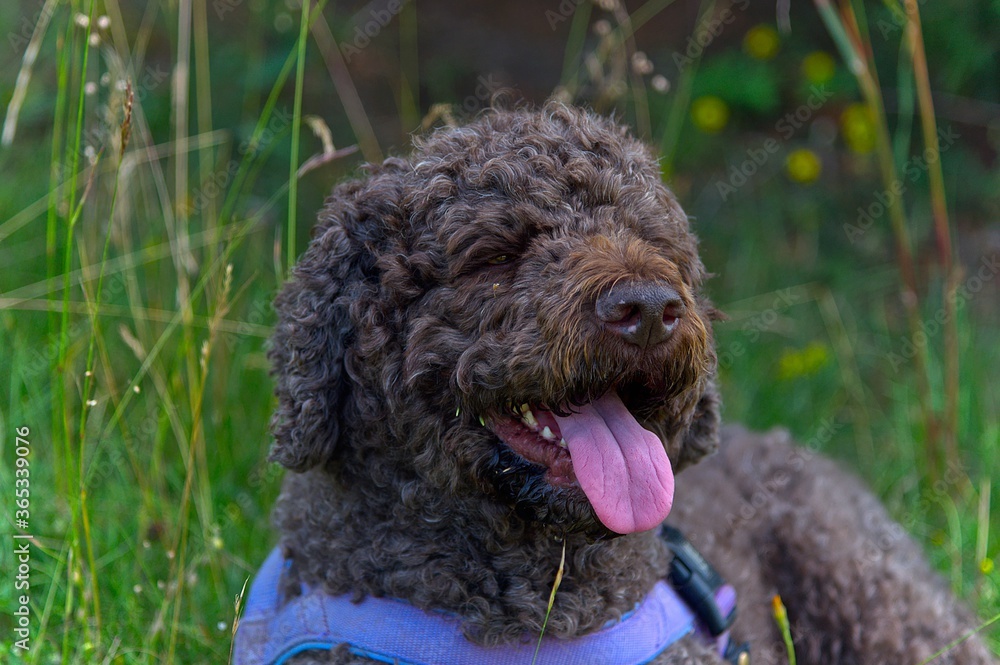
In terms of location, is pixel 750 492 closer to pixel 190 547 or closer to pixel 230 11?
pixel 190 547

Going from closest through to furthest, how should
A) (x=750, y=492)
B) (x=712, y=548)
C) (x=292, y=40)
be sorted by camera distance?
(x=712, y=548) → (x=750, y=492) → (x=292, y=40)

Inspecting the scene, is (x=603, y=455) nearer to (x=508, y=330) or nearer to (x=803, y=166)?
(x=508, y=330)

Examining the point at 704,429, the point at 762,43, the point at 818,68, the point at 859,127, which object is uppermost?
the point at 762,43

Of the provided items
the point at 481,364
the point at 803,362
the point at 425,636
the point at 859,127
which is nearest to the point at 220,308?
the point at 481,364

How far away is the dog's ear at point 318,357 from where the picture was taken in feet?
7.70

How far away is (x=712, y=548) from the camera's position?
3.00 m

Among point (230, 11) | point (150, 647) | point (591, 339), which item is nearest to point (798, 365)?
point (591, 339)

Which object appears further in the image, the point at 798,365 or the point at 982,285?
the point at 982,285

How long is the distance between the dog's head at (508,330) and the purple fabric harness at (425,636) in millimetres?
310

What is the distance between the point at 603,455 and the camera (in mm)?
2164

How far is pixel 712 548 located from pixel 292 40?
3305 mm

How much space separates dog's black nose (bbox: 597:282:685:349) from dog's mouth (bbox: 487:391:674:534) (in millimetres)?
249

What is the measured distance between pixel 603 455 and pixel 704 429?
544mm

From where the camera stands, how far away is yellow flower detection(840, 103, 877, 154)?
4711 millimetres
